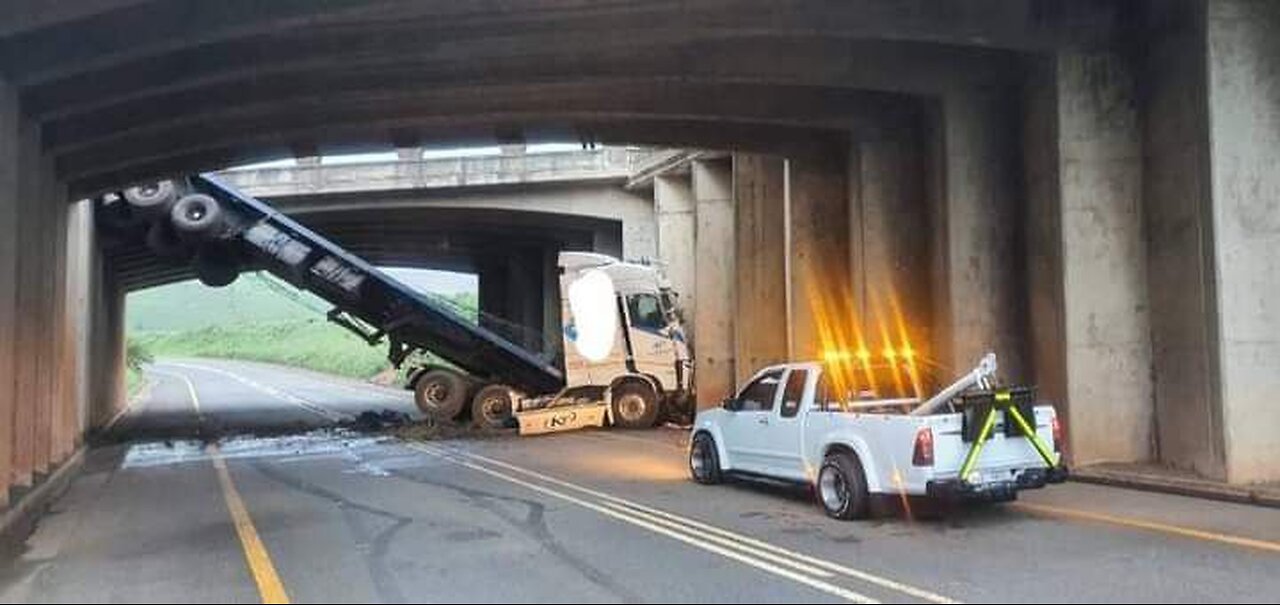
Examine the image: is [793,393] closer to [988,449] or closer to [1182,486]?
[988,449]

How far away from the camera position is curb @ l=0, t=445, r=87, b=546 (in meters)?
11.3

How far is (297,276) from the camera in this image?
25266mm

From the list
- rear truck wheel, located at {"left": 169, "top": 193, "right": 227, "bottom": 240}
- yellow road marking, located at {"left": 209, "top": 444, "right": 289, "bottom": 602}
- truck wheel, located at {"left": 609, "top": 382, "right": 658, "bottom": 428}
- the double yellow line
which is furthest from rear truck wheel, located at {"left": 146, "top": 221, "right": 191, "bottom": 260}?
the double yellow line

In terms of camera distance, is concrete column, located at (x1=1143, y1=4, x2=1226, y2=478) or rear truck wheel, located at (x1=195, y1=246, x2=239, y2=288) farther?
rear truck wheel, located at (x1=195, y1=246, x2=239, y2=288)

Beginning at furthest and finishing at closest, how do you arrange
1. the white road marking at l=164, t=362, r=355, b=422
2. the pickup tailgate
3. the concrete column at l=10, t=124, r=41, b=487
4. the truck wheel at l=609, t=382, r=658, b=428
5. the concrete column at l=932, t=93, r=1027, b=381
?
the white road marking at l=164, t=362, r=355, b=422
the truck wheel at l=609, t=382, r=658, b=428
the concrete column at l=932, t=93, r=1027, b=381
the concrete column at l=10, t=124, r=41, b=487
the pickup tailgate

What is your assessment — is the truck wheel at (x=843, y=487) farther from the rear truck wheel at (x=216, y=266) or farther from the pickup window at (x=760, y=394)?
the rear truck wheel at (x=216, y=266)

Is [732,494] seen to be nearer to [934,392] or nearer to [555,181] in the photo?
[934,392]

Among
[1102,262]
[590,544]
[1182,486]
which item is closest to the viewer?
[590,544]

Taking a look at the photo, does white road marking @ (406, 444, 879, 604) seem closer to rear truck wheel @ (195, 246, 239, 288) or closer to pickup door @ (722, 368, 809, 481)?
pickup door @ (722, 368, 809, 481)

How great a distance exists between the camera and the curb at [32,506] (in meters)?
11.3

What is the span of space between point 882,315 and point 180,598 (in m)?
13.4

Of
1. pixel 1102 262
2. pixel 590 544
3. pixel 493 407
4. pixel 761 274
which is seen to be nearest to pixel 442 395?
pixel 493 407

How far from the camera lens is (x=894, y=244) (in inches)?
746

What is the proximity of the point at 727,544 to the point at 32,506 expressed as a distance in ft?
28.2
